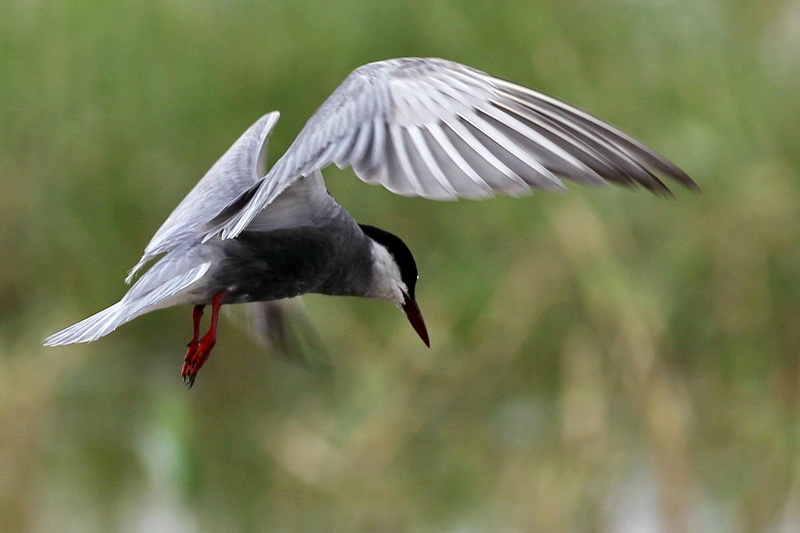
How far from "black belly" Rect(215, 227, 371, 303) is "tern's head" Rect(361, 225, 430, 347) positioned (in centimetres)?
17

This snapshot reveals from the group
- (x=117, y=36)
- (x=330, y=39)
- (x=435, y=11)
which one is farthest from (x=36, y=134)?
(x=435, y=11)

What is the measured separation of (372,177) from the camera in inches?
83.3

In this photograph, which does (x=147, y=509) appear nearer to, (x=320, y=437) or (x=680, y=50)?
(x=320, y=437)

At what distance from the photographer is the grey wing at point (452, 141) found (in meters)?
2.07

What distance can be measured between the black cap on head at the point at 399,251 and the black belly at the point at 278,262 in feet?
0.69

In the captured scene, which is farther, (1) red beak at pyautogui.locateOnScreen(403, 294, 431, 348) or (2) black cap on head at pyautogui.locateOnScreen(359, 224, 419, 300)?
(1) red beak at pyautogui.locateOnScreen(403, 294, 431, 348)

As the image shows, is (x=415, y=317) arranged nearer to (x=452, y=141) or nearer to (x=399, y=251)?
(x=399, y=251)

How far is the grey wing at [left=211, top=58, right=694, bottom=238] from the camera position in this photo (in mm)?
2068

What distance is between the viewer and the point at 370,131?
2.31 m

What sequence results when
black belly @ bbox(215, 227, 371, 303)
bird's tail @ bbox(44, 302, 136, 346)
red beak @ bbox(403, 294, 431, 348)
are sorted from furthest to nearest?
1. red beak @ bbox(403, 294, 431, 348)
2. black belly @ bbox(215, 227, 371, 303)
3. bird's tail @ bbox(44, 302, 136, 346)

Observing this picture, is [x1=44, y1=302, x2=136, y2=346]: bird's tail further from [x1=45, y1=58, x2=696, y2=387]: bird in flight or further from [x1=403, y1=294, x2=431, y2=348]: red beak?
[x1=403, y1=294, x2=431, y2=348]: red beak

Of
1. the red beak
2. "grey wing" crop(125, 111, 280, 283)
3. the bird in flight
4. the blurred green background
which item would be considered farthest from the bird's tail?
the blurred green background

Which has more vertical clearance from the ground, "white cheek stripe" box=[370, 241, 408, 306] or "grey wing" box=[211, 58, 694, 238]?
"grey wing" box=[211, 58, 694, 238]

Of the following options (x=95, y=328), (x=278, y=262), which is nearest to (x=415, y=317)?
(x=278, y=262)
